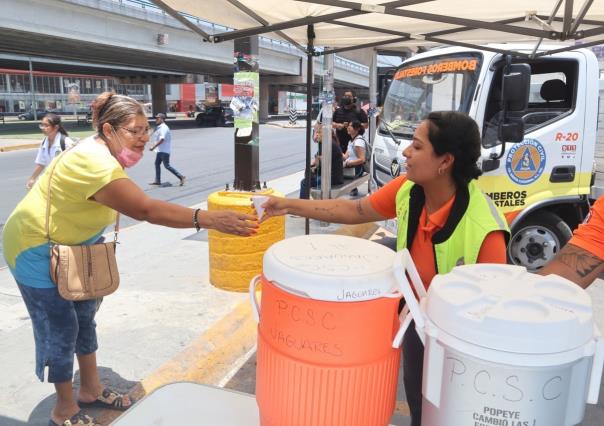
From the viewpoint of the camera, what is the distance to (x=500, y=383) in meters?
1.09

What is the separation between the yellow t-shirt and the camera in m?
2.42

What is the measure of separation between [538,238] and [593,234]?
409 cm

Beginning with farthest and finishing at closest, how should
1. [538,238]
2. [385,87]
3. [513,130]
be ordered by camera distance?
[385,87], [538,238], [513,130]

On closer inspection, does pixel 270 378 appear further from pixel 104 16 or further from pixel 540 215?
pixel 104 16

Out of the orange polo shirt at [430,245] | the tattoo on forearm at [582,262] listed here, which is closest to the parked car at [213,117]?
the orange polo shirt at [430,245]

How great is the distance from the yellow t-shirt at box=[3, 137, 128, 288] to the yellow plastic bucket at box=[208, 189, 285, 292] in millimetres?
2312

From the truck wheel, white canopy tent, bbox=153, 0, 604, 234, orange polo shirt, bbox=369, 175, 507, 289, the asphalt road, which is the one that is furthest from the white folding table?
the asphalt road

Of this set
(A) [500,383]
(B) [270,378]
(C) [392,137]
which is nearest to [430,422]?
(A) [500,383]

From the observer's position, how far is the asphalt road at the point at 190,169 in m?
11.1

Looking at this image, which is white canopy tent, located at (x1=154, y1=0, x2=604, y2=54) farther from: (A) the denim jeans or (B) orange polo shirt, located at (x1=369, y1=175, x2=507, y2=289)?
(A) the denim jeans

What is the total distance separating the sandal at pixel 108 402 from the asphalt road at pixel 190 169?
374cm

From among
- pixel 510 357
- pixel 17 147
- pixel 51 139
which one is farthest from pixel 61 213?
pixel 17 147

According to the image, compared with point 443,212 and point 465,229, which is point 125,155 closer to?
point 443,212

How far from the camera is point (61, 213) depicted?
2.58 metres
